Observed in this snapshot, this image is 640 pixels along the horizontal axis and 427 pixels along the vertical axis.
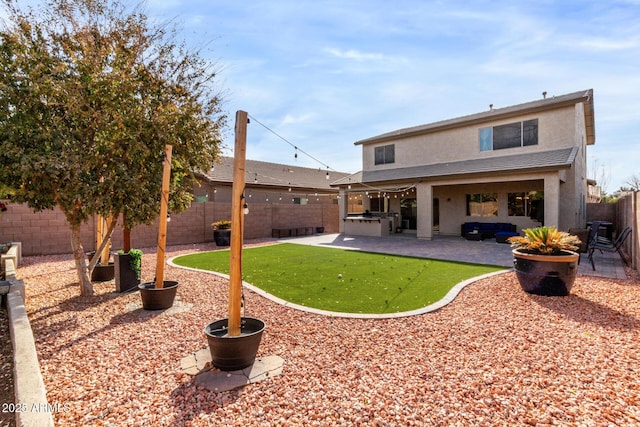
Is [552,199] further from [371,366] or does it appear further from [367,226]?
[371,366]

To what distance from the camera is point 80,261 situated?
19.0 feet

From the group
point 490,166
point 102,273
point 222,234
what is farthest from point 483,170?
point 102,273

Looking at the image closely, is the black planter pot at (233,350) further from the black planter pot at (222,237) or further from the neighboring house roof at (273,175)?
the neighboring house roof at (273,175)

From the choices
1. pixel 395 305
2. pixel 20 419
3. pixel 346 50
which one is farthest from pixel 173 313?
pixel 346 50

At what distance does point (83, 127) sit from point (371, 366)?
18.7ft

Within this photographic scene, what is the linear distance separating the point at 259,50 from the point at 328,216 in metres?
14.2

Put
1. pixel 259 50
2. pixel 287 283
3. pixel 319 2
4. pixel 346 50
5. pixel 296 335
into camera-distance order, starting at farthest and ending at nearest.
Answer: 1. pixel 346 50
2. pixel 259 50
3. pixel 287 283
4. pixel 319 2
5. pixel 296 335

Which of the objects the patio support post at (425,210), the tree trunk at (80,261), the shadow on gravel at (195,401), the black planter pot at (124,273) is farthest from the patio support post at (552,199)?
the tree trunk at (80,261)

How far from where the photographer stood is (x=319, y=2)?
21.6 feet

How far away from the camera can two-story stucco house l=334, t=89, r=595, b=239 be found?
1300cm

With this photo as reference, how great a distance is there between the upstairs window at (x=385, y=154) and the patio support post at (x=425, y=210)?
3965 millimetres

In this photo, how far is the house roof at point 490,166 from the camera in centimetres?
1197

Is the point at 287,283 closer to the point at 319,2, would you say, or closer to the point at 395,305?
the point at 395,305

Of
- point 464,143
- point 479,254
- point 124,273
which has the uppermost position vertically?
point 464,143
